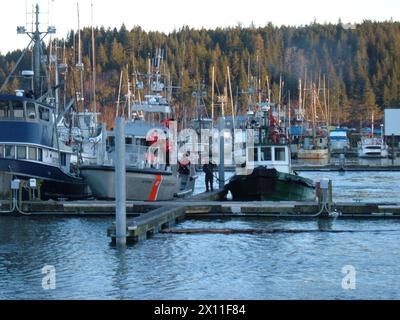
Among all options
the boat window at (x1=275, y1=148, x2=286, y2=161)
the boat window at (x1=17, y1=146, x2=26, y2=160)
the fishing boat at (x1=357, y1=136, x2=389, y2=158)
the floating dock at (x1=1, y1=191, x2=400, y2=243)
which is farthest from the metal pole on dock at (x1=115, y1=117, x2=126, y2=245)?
the fishing boat at (x1=357, y1=136, x2=389, y2=158)

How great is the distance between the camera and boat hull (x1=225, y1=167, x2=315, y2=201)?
36219mm

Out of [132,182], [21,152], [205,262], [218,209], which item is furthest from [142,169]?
[205,262]

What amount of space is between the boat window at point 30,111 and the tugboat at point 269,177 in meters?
9.08

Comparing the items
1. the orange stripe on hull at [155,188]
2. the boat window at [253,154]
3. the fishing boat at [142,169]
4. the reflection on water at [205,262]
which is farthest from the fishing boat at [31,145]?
the boat window at [253,154]

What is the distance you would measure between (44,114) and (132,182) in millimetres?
4798

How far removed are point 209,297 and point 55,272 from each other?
179 inches

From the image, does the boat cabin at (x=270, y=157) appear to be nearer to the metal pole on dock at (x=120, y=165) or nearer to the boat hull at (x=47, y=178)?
the boat hull at (x=47, y=178)

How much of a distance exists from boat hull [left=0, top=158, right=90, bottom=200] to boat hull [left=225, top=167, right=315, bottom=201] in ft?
21.8

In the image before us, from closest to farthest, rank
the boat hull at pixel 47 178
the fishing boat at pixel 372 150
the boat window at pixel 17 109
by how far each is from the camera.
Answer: the boat hull at pixel 47 178 → the boat window at pixel 17 109 → the fishing boat at pixel 372 150

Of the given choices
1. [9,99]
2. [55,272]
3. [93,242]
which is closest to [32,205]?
[9,99]

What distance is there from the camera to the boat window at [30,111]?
111ft

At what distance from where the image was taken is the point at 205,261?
71.2ft

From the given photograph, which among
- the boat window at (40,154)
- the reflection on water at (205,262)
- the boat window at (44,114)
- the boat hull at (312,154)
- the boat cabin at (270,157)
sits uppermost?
the boat window at (44,114)

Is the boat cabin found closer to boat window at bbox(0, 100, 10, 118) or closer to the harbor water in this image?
the harbor water
